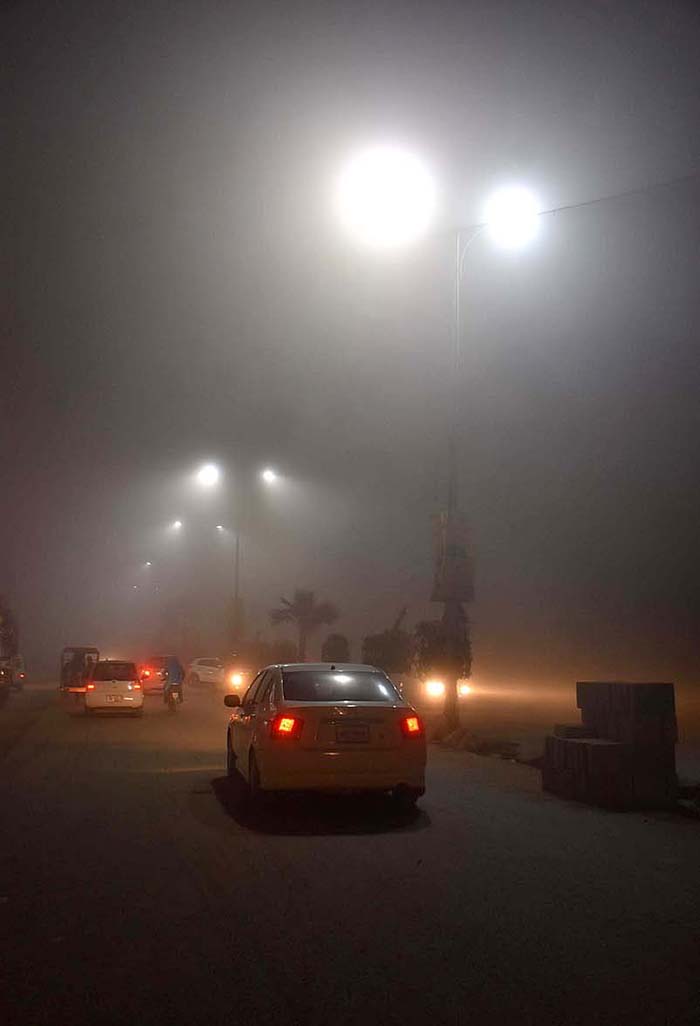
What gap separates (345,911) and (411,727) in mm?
4090

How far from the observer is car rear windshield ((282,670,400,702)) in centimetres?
1109

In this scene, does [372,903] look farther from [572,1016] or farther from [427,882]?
[572,1016]

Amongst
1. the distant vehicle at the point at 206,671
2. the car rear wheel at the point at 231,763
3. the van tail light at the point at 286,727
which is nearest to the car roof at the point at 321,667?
the van tail light at the point at 286,727

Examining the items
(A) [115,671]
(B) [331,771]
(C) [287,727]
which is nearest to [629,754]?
(B) [331,771]

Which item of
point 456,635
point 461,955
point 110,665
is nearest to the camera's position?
point 461,955

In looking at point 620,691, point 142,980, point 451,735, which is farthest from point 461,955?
Result: point 451,735

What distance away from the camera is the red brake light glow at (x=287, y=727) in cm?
1035

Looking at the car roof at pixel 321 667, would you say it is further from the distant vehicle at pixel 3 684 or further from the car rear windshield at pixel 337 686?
the distant vehicle at pixel 3 684

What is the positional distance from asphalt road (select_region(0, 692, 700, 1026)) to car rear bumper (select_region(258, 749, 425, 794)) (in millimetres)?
384

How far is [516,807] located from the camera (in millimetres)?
11156

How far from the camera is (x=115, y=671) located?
2902cm

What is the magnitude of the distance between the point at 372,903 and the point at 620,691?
5889 millimetres

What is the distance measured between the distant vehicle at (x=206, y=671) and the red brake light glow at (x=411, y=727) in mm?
44396

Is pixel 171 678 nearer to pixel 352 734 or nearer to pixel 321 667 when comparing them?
pixel 321 667
